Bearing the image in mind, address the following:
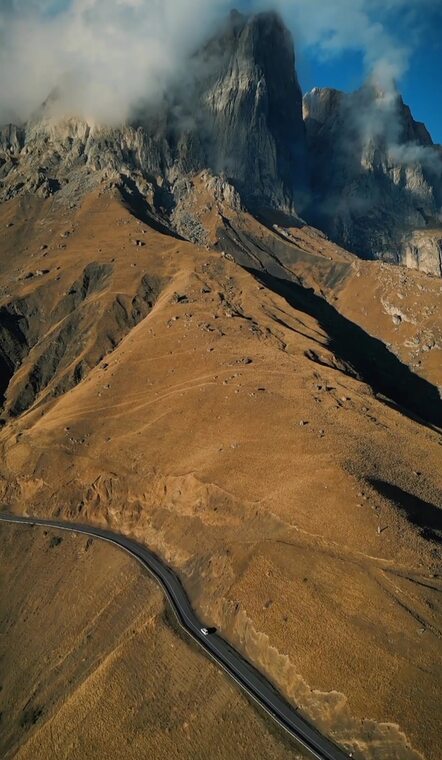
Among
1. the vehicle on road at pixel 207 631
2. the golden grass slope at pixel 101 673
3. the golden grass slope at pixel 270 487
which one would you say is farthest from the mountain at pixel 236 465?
the vehicle on road at pixel 207 631

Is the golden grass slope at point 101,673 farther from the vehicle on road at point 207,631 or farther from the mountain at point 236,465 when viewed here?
the vehicle on road at point 207,631

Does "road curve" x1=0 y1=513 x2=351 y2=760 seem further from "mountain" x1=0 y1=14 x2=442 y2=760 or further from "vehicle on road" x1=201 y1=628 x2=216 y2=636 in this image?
"mountain" x1=0 y1=14 x2=442 y2=760

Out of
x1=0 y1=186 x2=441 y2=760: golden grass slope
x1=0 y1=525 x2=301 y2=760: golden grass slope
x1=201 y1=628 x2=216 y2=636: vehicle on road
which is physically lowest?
x1=0 y1=525 x2=301 y2=760: golden grass slope

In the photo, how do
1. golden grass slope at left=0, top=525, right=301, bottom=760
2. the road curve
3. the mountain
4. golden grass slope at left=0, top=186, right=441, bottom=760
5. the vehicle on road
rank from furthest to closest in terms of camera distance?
the vehicle on road < the mountain < golden grass slope at left=0, top=525, right=301, bottom=760 < golden grass slope at left=0, top=186, right=441, bottom=760 < the road curve

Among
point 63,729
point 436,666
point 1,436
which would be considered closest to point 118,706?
point 63,729

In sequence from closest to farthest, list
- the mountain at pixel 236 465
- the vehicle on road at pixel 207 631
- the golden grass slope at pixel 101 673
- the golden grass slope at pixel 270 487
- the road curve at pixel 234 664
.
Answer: the road curve at pixel 234 664 < the golden grass slope at pixel 270 487 < the golden grass slope at pixel 101 673 < the mountain at pixel 236 465 < the vehicle on road at pixel 207 631

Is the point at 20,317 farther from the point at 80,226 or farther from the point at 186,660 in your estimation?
the point at 186,660

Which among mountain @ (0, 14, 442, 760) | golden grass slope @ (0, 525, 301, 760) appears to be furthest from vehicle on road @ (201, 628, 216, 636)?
golden grass slope @ (0, 525, 301, 760)

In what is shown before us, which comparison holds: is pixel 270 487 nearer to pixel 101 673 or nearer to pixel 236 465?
pixel 236 465
